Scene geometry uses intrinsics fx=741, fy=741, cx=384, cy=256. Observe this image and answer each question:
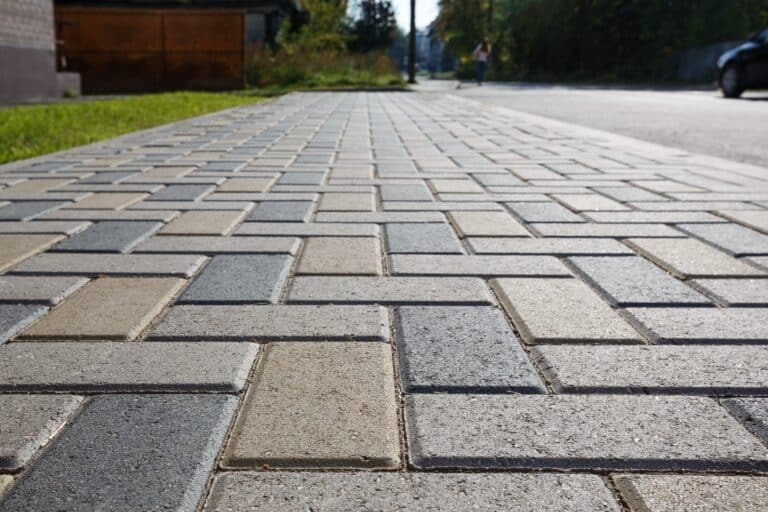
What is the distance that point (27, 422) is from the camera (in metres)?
1.46

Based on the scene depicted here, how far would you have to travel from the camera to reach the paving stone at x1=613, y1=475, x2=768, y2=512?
1209 millimetres

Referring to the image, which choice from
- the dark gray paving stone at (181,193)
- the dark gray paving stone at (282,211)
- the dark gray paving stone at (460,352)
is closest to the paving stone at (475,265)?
the dark gray paving stone at (460,352)

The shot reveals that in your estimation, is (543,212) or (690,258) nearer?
(690,258)

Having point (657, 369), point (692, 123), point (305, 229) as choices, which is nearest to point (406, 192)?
point (305, 229)

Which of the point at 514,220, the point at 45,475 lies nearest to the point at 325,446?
the point at 45,475

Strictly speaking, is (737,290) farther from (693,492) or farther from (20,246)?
(20,246)

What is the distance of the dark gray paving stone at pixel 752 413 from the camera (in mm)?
1465

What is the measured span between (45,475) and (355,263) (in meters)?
1.52

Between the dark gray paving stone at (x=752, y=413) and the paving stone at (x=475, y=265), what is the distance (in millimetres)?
991

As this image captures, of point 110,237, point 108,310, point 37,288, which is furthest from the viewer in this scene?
point 110,237

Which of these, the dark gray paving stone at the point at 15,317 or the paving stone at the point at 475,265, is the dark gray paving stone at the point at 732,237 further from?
the dark gray paving stone at the point at 15,317

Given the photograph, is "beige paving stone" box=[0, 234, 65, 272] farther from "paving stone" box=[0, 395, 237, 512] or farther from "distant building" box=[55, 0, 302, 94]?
"distant building" box=[55, 0, 302, 94]

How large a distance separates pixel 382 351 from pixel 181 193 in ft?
8.52

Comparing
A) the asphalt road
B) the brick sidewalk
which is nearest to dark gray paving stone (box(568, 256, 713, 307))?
the brick sidewalk
